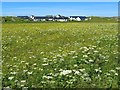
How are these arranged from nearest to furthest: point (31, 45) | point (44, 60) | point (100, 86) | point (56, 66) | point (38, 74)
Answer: point (100, 86), point (38, 74), point (56, 66), point (44, 60), point (31, 45)

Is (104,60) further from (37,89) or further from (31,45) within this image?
(31,45)

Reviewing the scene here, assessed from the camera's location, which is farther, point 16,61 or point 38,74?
point 16,61

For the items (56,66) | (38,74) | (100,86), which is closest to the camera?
(100,86)

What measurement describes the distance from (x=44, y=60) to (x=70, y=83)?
14.8 ft

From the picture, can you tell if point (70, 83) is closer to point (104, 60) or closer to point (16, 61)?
point (104, 60)

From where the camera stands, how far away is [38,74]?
14039mm

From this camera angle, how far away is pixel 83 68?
1455 centimetres

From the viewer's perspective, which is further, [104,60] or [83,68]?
[104,60]

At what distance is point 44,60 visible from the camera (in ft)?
55.4

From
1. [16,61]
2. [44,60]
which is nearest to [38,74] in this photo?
[44,60]

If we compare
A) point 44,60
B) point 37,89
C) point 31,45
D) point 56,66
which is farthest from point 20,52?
point 37,89

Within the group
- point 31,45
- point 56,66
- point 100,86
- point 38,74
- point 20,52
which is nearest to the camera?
point 100,86

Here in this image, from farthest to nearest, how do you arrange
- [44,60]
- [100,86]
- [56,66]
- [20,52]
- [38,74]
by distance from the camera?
[20,52] → [44,60] → [56,66] → [38,74] → [100,86]

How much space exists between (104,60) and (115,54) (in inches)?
69.8
